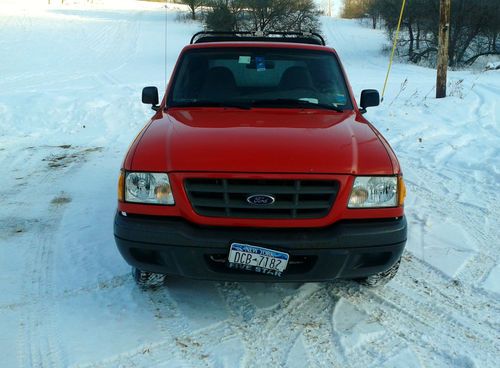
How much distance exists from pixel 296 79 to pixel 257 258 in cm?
200

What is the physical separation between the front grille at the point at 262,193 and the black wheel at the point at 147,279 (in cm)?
75

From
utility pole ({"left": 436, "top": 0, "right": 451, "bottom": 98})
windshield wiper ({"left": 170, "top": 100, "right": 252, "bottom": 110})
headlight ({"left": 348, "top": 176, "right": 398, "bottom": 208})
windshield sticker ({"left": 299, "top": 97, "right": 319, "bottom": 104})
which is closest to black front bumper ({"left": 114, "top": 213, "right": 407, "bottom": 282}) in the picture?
headlight ({"left": 348, "top": 176, "right": 398, "bottom": 208})

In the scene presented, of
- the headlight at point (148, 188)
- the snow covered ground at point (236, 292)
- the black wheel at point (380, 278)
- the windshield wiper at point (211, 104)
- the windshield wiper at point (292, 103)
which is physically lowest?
the snow covered ground at point (236, 292)

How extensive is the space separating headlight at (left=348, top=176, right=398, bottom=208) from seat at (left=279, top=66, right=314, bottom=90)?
1510 mm

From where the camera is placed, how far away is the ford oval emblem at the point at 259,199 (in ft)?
9.04

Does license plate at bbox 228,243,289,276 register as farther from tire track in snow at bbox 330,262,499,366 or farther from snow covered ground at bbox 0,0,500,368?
tire track in snow at bbox 330,262,499,366

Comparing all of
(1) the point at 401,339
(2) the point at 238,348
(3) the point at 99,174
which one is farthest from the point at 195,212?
(3) the point at 99,174

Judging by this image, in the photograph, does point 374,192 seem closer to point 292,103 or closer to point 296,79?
point 292,103

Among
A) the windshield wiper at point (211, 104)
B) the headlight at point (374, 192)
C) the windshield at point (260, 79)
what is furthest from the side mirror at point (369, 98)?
the headlight at point (374, 192)

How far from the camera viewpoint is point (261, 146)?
115 inches

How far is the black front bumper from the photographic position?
2732mm

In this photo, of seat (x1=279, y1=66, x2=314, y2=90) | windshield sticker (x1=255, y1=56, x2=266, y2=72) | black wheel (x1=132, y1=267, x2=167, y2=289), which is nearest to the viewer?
black wheel (x1=132, y1=267, x2=167, y2=289)

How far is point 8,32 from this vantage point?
2869cm

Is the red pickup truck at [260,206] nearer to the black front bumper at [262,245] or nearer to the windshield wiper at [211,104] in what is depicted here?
the black front bumper at [262,245]
